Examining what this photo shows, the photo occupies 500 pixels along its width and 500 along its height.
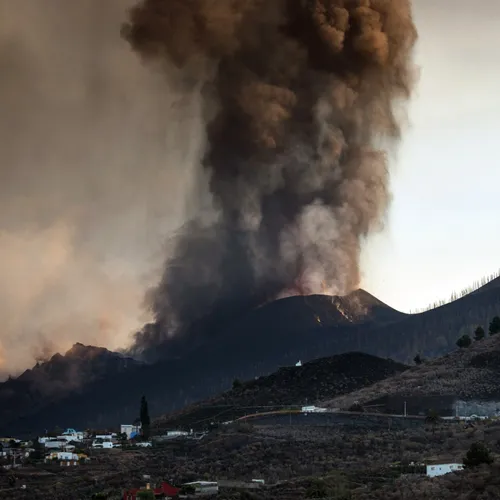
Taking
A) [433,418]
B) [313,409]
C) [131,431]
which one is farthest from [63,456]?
[433,418]

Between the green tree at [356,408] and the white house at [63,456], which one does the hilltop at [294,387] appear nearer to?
the green tree at [356,408]

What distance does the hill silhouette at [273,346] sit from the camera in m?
163

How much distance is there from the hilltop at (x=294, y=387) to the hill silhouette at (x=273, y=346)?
1150 inches

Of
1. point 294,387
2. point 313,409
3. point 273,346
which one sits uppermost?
point 273,346

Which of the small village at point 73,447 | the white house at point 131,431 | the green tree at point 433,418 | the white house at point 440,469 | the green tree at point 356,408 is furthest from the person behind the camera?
the white house at point 131,431

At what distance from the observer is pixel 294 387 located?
124938 mm

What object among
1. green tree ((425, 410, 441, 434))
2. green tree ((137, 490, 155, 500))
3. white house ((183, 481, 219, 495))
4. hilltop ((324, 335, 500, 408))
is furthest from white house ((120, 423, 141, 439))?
green tree ((137, 490, 155, 500))

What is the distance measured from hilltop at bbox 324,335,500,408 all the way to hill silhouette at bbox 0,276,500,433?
3989 centimetres

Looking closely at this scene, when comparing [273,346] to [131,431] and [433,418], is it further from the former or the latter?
[433,418]

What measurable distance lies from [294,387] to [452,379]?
2310cm

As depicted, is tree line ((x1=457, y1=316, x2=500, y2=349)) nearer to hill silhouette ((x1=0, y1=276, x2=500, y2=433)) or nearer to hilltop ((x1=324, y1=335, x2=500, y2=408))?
hilltop ((x1=324, y1=335, x2=500, y2=408))

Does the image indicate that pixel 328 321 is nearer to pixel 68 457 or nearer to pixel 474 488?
pixel 68 457

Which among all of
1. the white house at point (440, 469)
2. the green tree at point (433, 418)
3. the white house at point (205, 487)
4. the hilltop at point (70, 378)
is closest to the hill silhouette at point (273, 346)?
the hilltop at point (70, 378)

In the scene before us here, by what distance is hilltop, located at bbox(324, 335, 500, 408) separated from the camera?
10194cm
